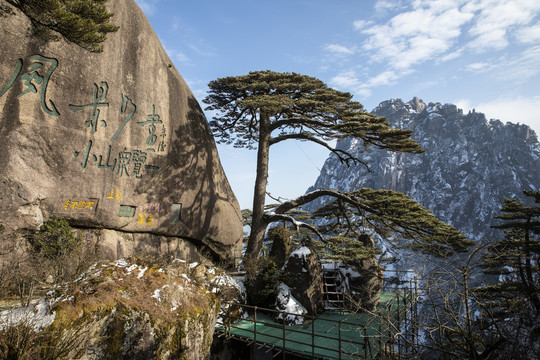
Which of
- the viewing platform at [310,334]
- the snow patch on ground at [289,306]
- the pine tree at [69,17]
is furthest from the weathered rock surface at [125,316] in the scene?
the snow patch on ground at [289,306]

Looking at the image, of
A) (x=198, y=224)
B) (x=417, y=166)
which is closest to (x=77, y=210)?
(x=198, y=224)

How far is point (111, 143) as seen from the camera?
9.64m

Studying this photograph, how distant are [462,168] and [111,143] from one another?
94262 millimetres

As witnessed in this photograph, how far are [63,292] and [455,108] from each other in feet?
364

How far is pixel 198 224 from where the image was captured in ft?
38.0

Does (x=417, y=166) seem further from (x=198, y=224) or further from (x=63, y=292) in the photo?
(x=63, y=292)

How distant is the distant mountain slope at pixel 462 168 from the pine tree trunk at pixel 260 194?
56871 millimetres

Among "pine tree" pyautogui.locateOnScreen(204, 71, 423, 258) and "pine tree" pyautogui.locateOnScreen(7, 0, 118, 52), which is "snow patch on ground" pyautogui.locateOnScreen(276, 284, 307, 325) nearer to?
"pine tree" pyautogui.locateOnScreen(204, 71, 423, 258)

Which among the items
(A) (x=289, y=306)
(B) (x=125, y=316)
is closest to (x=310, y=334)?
(A) (x=289, y=306)

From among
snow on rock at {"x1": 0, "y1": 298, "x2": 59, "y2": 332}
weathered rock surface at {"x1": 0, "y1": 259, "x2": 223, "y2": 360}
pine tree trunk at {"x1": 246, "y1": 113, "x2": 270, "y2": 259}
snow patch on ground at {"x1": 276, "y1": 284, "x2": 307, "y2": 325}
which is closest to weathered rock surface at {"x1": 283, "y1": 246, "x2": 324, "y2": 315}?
snow patch on ground at {"x1": 276, "y1": 284, "x2": 307, "y2": 325}

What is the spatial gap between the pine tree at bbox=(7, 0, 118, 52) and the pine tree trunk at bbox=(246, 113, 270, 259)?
877 cm

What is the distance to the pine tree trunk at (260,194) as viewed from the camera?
42.2 feet

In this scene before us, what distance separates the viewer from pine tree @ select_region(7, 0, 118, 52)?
4.49 meters

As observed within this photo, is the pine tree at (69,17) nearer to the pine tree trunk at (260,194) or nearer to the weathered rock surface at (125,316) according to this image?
the weathered rock surface at (125,316)
